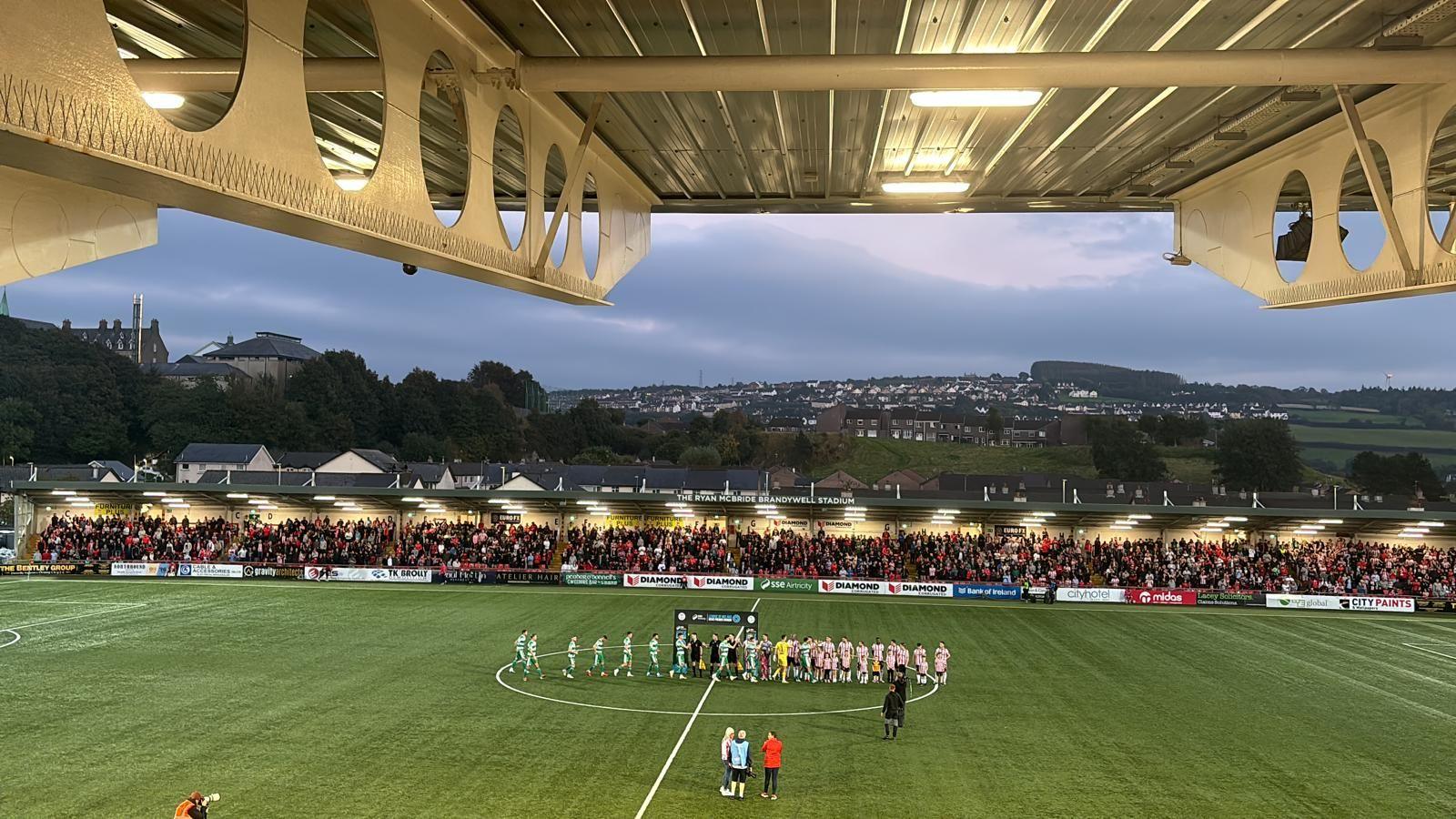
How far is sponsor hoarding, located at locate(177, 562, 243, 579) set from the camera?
5069 centimetres

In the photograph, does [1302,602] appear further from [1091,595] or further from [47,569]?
[47,569]

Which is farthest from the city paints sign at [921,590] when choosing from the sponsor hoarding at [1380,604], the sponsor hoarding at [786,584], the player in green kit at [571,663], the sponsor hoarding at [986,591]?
the player in green kit at [571,663]

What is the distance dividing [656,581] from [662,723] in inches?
1043

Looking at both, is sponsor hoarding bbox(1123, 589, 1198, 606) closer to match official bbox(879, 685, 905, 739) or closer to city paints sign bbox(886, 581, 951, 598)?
city paints sign bbox(886, 581, 951, 598)

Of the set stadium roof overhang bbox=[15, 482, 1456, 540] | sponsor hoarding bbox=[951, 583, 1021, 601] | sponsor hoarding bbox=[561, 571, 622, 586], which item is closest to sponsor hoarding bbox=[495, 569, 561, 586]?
sponsor hoarding bbox=[561, 571, 622, 586]

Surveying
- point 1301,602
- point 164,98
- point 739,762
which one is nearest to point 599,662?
point 739,762

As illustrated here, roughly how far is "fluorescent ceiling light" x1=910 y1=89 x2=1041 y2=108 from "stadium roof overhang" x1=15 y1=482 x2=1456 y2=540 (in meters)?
40.4

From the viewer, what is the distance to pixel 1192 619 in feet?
137

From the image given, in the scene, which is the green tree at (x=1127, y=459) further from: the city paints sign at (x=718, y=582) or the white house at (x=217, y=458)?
the white house at (x=217, y=458)

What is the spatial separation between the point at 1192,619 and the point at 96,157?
43.7 m

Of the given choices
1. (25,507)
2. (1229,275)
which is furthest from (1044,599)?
(25,507)

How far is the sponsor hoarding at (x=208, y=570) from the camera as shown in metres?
50.7

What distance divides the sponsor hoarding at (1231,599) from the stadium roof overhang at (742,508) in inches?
181

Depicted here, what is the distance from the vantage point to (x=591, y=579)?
162 feet
